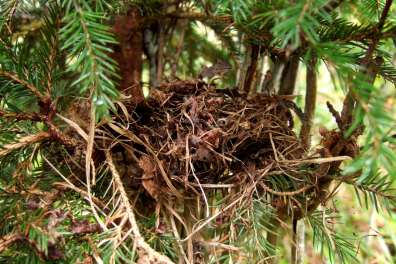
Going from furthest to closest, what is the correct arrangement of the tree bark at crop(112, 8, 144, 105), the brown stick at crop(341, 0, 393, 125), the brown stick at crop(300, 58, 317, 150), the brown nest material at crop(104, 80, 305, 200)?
the tree bark at crop(112, 8, 144, 105)
the brown stick at crop(300, 58, 317, 150)
the brown nest material at crop(104, 80, 305, 200)
the brown stick at crop(341, 0, 393, 125)

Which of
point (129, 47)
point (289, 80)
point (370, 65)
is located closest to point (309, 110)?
point (289, 80)

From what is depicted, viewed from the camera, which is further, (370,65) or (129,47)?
(129,47)

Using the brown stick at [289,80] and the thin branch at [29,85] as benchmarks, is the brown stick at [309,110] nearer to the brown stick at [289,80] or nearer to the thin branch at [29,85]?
the brown stick at [289,80]

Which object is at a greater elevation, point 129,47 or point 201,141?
point 129,47

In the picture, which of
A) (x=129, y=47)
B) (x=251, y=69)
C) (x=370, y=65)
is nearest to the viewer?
(x=370, y=65)

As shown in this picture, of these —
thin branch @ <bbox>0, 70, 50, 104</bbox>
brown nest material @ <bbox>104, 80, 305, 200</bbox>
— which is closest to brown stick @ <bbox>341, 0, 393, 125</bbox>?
brown nest material @ <bbox>104, 80, 305, 200</bbox>

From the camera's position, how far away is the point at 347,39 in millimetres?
529

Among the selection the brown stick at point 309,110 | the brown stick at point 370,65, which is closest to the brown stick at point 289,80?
the brown stick at point 309,110

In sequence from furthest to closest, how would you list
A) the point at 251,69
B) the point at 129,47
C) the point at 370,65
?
1. the point at 129,47
2. the point at 251,69
3. the point at 370,65

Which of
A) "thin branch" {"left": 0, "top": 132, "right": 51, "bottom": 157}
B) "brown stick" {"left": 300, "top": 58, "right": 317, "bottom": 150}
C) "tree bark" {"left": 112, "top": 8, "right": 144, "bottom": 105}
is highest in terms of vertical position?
"tree bark" {"left": 112, "top": 8, "right": 144, "bottom": 105}

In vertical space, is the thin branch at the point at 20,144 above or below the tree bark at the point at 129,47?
below

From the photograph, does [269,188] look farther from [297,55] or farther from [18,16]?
[18,16]

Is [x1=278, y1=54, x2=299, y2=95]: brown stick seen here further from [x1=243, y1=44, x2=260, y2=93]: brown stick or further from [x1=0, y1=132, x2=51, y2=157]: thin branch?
[x1=0, y1=132, x2=51, y2=157]: thin branch

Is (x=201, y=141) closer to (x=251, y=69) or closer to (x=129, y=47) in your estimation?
(x=251, y=69)
